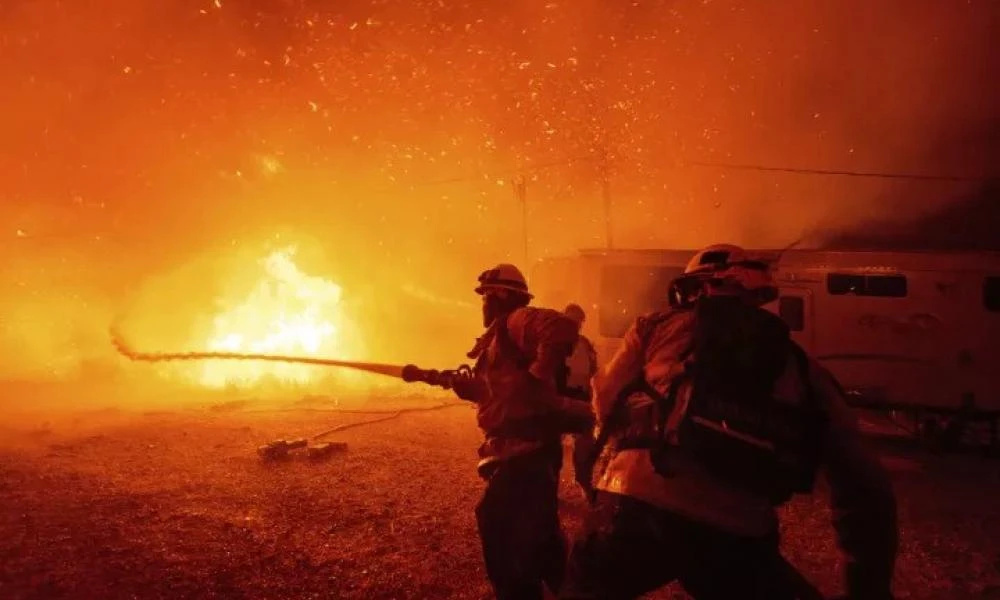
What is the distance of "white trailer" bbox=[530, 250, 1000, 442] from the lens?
895 cm

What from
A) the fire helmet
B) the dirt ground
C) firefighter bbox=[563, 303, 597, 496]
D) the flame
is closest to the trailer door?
the dirt ground

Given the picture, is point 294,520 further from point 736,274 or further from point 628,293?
point 628,293

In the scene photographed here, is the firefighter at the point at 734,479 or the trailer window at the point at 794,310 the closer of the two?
the firefighter at the point at 734,479

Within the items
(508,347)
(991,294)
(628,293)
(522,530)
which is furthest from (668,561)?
(991,294)

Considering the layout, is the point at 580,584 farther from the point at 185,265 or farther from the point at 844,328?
the point at 185,265

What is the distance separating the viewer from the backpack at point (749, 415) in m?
2.00

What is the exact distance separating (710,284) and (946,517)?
18.2ft

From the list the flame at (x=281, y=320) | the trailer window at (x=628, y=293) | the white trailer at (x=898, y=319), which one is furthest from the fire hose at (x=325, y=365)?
the flame at (x=281, y=320)

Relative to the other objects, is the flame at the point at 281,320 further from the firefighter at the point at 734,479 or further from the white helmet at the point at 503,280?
the firefighter at the point at 734,479

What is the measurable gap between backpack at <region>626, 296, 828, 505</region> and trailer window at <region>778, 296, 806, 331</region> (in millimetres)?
8481

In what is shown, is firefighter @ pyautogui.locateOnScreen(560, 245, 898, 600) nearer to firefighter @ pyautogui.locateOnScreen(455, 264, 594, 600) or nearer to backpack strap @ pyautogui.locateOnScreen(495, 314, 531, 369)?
firefighter @ pyautogui.locateOnScreen(455, 264, 594, 600)

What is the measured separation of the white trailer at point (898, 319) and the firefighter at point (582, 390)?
2.31 metres

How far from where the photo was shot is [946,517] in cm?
619

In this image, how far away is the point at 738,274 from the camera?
2268 millimetres
